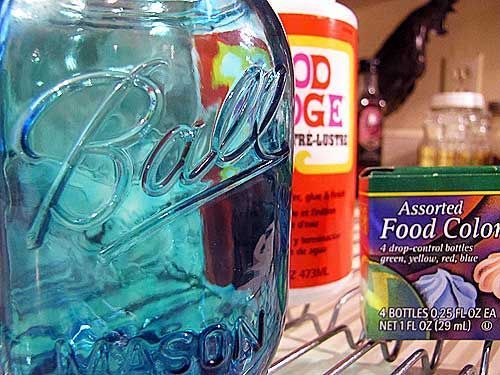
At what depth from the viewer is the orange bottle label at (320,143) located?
0.38 meters

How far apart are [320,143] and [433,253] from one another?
10 cm

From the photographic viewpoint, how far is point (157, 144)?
268mm

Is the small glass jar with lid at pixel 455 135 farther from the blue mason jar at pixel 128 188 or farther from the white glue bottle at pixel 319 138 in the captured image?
the blue mason jar at pixel 128 188

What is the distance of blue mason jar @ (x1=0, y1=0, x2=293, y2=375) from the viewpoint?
256mm

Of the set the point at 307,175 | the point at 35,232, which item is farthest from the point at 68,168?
the point at 307,175

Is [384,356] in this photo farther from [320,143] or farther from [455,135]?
[455,135]

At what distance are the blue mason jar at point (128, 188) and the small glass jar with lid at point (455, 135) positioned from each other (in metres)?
0.80

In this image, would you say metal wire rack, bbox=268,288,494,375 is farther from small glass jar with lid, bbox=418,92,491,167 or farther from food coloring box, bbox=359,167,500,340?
small glass jar with lid, bbox=418,92,491,167

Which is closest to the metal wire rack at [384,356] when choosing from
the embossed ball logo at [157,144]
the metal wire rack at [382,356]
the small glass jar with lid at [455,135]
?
the metal wire rack at [382,356]

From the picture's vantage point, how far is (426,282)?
0.35 meters

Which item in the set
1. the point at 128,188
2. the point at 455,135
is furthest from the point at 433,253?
the point at 455,135

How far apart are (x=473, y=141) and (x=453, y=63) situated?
0.70ft

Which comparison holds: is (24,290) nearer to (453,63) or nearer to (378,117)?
(378,117)

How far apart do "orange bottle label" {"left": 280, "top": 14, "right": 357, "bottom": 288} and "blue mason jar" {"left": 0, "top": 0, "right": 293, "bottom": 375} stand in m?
0.09
